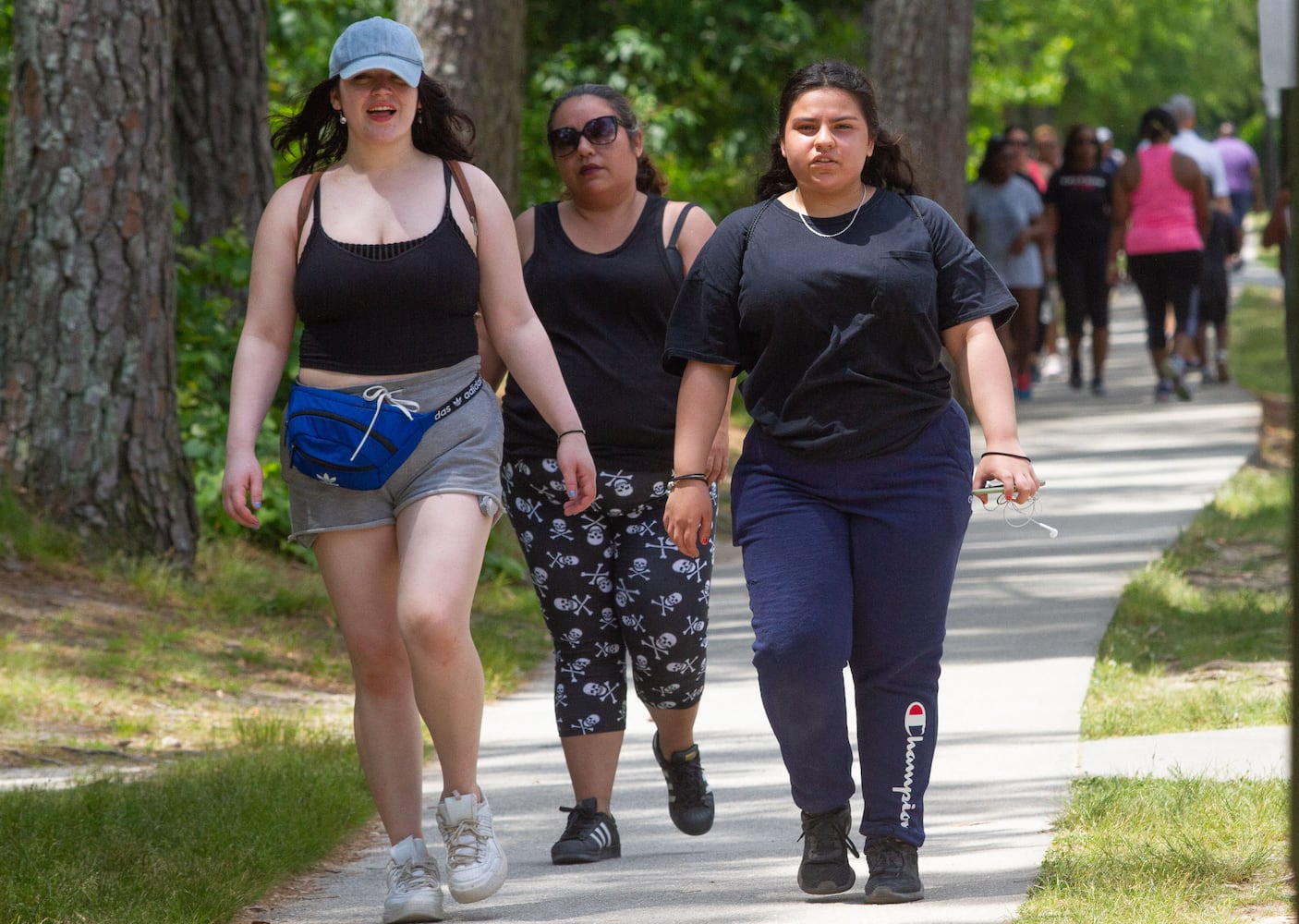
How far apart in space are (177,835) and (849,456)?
1.90 meters

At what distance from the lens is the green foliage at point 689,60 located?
20.0 metres

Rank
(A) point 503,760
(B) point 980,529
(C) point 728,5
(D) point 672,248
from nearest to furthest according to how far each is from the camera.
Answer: (D) point 672,248
(A) point 503,760
(B) point 980,529
(C) point 728,5

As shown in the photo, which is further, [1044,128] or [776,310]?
[1044,128]

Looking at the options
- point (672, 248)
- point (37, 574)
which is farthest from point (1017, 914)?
point (37, 574)

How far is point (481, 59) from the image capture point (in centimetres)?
1028

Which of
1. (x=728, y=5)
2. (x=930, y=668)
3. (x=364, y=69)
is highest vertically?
A: (x=728, y=5)

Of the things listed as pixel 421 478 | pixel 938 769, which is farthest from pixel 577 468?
pixel 938 769

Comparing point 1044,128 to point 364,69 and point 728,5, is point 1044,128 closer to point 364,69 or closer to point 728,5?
point 728,5

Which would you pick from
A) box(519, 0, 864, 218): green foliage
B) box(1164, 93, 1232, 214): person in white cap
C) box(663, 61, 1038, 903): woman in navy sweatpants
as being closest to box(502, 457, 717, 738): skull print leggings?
box(663, 61, 1038, 903): woman in navy sweatpants

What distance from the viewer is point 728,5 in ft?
67.3

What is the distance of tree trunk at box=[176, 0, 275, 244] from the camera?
10023 millimetres

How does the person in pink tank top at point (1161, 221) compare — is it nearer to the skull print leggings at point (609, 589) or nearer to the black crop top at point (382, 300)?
the skull print leggings at point (609, 589)

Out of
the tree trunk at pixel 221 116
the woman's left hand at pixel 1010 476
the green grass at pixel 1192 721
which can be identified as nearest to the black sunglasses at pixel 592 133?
the woman's left hand at pixel 1010 476

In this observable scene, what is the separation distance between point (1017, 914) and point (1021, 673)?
316 cm
